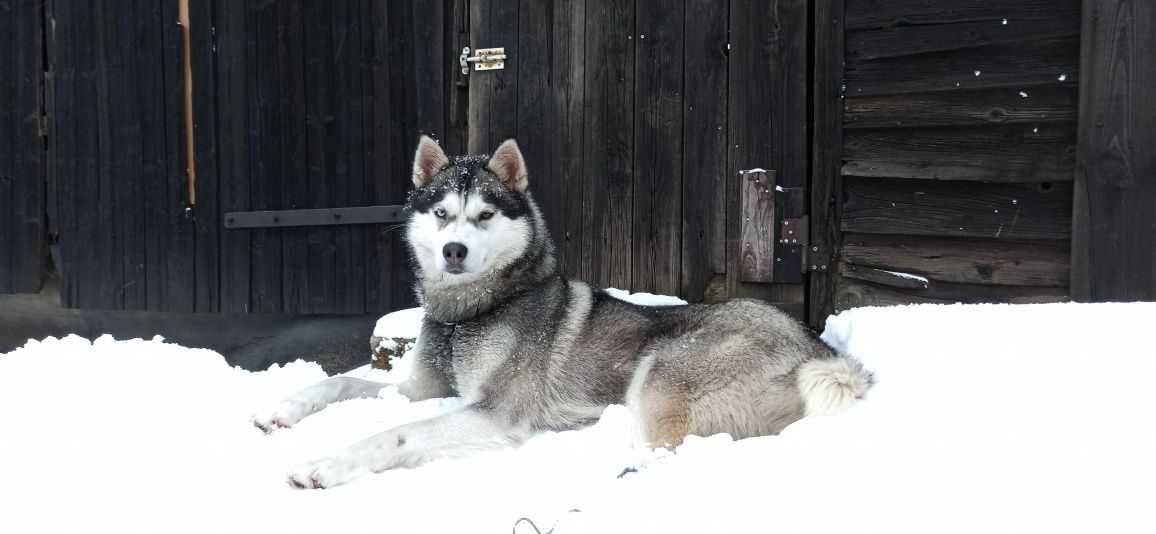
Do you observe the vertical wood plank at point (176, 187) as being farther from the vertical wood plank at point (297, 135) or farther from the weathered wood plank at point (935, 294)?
the weathered wood plank at point (935, 294)

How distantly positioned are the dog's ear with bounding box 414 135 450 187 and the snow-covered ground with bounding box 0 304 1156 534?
3.74 ft

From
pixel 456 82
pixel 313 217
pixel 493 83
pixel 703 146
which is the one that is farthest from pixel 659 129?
pixel 313 217

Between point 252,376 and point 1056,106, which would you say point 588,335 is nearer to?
point 252,376

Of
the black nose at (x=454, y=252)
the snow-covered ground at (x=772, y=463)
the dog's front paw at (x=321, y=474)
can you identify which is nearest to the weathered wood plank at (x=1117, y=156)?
the snow-covered ground at (x=772, y=463)

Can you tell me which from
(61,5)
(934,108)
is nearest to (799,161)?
(934,108)

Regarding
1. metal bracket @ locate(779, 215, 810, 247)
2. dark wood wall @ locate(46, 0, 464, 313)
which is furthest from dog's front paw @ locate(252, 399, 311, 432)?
metal bracket @ locate(779, 215, 810, 247)

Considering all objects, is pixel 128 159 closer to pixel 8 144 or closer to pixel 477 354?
pixel 8 144

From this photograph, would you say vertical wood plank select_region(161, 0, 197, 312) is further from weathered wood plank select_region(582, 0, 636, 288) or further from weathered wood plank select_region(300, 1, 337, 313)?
weathered wood plank select_region(582, 0, 636, 288)

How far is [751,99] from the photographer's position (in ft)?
14.7

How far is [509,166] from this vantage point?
147 inches

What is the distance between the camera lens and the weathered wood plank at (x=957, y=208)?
12.8 feet

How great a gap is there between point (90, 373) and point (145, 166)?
2.66 m

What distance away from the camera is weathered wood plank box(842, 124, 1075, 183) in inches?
152

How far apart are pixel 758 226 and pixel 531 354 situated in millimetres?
1801
